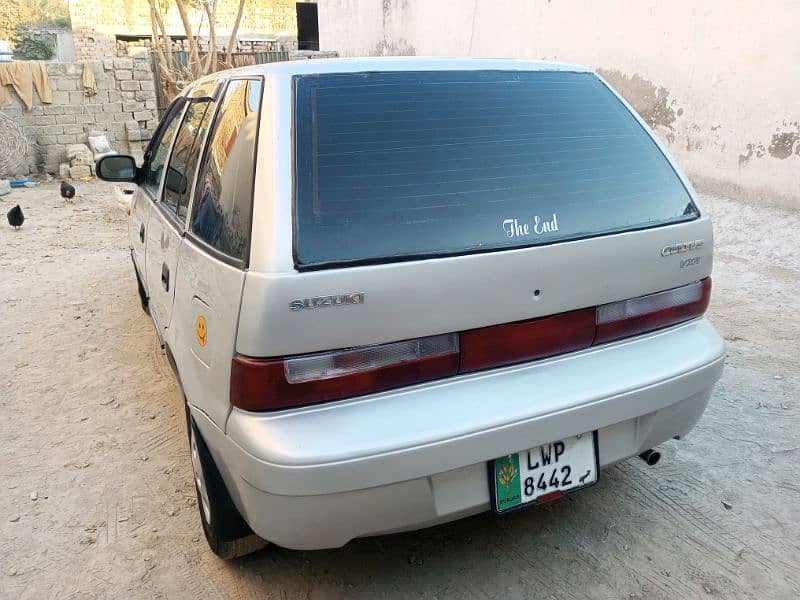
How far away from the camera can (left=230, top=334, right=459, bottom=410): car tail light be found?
1.70 meters

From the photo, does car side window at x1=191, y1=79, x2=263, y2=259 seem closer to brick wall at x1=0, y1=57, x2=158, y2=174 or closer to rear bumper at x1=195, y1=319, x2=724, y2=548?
rear bumper at x1=195, y1=319, x2=724, y2=548

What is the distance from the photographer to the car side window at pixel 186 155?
255 cm

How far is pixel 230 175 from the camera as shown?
6.74 ft

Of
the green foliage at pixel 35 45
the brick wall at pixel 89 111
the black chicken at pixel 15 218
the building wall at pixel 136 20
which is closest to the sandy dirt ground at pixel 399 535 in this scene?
the black chicken at pixel 15 218

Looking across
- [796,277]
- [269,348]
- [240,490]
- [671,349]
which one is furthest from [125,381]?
[796,277]

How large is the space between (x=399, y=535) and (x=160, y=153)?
256 cm

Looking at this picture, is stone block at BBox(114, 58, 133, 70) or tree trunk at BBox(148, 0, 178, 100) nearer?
stone block at BBox(114, 58, 133, 70)

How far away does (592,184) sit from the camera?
7.16ft

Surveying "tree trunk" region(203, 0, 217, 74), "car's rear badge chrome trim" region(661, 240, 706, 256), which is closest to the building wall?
"tree trunk" region(203, 0, 217, 74)

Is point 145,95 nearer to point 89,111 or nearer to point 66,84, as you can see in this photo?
point 89,111

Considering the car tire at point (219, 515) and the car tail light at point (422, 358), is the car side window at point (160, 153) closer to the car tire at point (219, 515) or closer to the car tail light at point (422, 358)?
the car tire at point (219, 515)

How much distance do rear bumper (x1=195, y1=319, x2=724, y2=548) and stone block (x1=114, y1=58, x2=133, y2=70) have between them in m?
12.4

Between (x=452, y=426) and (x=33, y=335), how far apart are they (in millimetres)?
3931

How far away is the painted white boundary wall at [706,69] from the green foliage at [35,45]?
35370 millimetres
